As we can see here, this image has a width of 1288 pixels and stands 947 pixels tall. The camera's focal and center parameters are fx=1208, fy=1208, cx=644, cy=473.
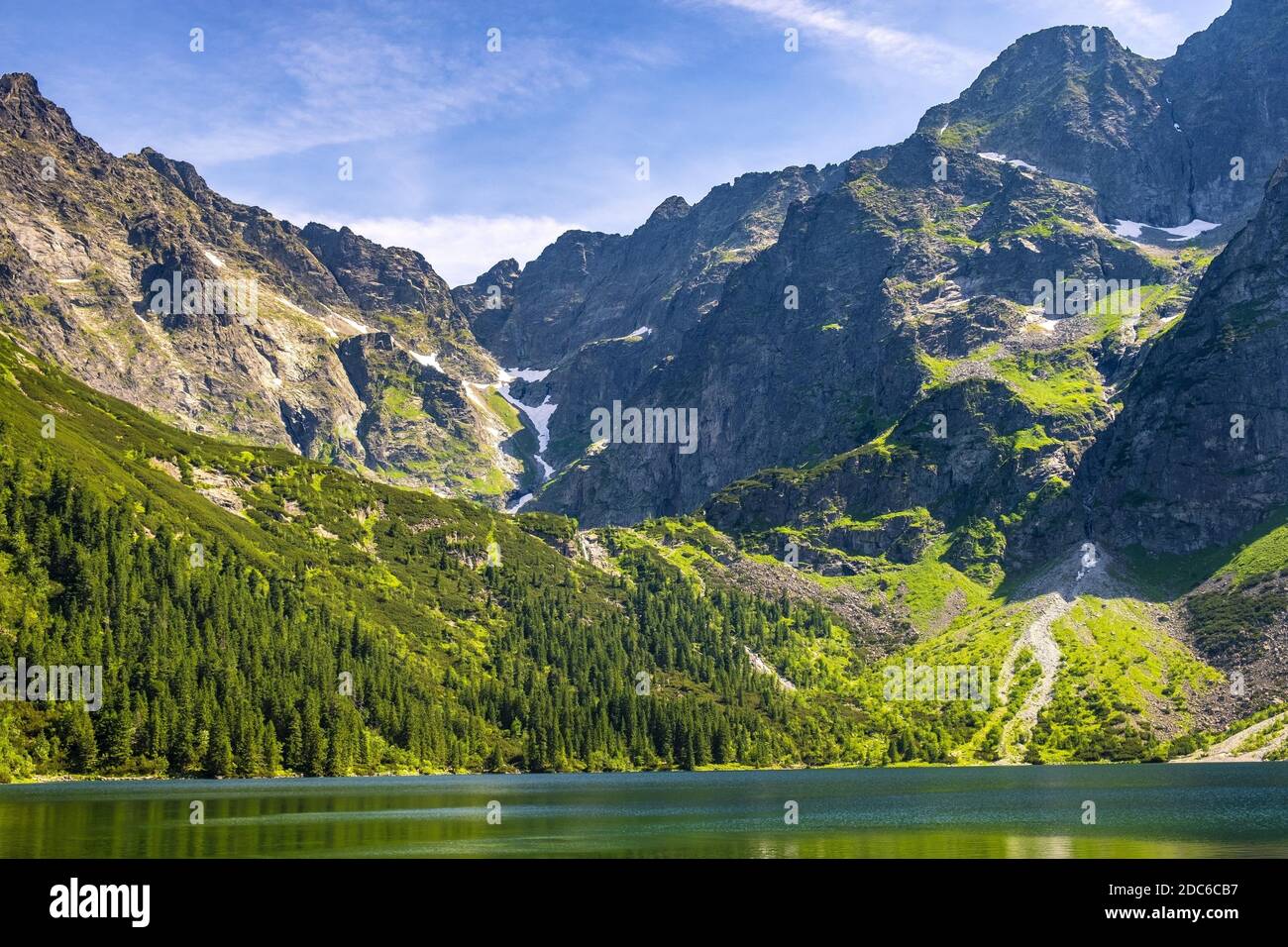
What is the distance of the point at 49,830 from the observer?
96250 mm

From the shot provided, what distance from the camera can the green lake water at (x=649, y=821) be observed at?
280ft

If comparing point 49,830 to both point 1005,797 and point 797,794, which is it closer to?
point 797,794

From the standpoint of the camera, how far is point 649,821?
118m

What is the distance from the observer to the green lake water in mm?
85250

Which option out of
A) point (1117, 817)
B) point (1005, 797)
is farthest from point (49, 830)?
point (1005, 797)
